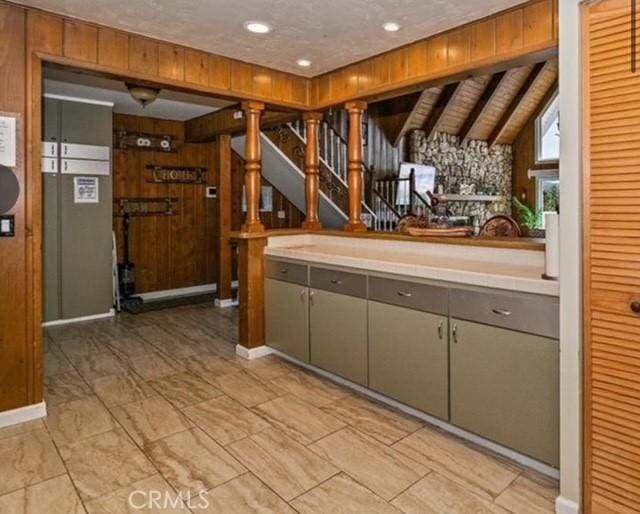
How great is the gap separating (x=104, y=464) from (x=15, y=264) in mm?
1330

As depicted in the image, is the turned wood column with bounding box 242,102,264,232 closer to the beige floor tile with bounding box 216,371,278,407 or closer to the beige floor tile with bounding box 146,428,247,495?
the beige floor tile with bounding box 216,371,278,407

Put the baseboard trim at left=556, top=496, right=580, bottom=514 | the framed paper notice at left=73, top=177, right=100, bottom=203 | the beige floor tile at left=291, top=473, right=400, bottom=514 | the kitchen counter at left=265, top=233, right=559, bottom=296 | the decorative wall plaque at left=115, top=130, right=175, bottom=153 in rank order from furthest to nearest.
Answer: the decorative wall plaque at left=115, top=130, right=175, bottom=153 → the framed paper notice at left=73, top=177, right=100, bottom=203 → the kitchen counter at left=265, top=233, right=559, bottom=296 → the beige floor tile at left=291, top=473, right=400, bottom=514 → the baseboard trim at left=556, top=496, right=580, bottom=514

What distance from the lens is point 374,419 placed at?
2867 mm

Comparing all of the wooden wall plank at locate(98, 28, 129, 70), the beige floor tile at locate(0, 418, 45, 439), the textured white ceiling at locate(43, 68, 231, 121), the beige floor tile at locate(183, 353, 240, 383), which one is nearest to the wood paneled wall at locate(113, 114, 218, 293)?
the textured white ceiling at locate(43, 68, 231, 121)

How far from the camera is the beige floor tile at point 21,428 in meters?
2.70

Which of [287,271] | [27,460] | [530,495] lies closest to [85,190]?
[287,271]

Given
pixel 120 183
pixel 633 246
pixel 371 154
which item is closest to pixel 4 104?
pixel 633 246

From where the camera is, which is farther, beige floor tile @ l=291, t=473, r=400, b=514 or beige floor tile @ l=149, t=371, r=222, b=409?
beige floor tile @ l=149, t=371, r=222, b=409

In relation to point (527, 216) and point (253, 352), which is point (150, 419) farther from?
point (527, 216)

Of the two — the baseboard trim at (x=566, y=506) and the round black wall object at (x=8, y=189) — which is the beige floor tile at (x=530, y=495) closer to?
the baseboard trim at (x=566, y=506)

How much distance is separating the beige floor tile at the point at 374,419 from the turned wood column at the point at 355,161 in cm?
156

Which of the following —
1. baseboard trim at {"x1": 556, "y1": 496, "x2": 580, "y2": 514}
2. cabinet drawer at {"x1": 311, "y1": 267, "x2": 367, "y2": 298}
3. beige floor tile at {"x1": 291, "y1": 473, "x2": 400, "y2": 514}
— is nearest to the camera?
baseboard trim at {"x1": 556, "y1": 496, "x2": 580, "y2": 514}

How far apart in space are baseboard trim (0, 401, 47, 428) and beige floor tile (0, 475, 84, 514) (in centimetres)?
80

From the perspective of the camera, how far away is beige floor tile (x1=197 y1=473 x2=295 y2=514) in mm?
1999
